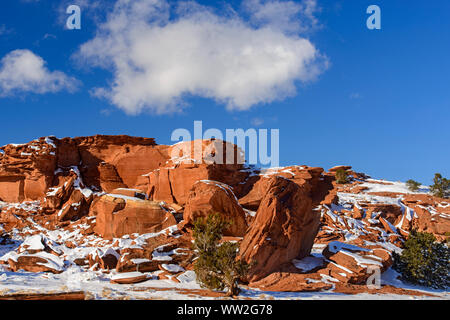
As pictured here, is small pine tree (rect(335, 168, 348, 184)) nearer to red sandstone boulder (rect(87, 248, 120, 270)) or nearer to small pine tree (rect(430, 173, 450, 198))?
small pine tree (rect(430, 173, 450, 198))

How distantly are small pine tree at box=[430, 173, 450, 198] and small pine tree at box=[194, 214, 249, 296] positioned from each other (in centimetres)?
4989

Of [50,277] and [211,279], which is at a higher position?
[211,279]

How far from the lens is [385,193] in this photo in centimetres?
4994

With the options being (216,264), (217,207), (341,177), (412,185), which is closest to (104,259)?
(217,207)

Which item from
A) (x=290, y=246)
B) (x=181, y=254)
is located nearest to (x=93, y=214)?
(x=181, y=254)

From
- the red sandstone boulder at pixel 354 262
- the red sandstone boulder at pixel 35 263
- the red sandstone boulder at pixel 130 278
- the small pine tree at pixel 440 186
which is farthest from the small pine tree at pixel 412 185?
the red sandstone boulder at pixel 35 263

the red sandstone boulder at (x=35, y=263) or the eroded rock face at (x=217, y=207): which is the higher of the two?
the eroded rock face at (x=217, y=207)

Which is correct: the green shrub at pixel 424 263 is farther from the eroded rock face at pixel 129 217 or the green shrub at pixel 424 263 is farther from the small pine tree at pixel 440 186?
the small pine tree at pixel 440 186

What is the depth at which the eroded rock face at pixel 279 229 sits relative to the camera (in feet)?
72.0

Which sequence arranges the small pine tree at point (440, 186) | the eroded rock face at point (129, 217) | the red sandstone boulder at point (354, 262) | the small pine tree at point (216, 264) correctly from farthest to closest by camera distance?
the small pine tree at point (440, 186), the eroded rock face at point (129, 217), the red sandstone boulder at point (354, 262), the small pine tree at point (216, 264)

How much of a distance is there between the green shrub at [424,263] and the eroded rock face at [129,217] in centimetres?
1952
